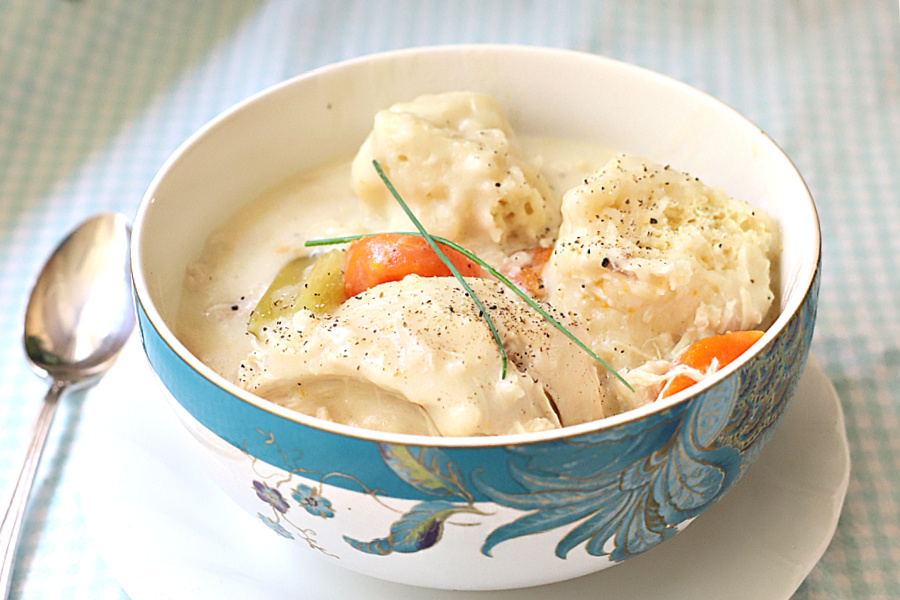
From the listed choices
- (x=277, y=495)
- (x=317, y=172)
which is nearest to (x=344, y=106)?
(x=317, y=172)

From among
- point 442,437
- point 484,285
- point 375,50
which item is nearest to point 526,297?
point 484,285

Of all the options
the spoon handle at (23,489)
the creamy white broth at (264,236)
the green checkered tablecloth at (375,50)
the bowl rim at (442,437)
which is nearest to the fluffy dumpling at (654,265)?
the bowl rim at (442,437)

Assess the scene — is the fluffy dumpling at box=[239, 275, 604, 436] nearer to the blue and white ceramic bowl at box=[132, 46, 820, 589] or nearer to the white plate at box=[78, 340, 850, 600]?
the blue and white ceramic bowl at box=[132, 46, 820, 589]

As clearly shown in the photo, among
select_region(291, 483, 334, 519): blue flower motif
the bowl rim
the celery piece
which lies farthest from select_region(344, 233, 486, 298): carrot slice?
select_region(291, 483, 334, 519): blue flower motif

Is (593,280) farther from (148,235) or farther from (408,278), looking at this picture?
(148,235)

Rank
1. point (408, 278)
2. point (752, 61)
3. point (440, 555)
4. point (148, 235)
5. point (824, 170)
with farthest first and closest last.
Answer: point (752, 61)
point (824, 170)
point (148, 235)
point (408, 278)
point (440, 555)

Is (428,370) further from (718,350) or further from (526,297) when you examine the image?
(718,350)
